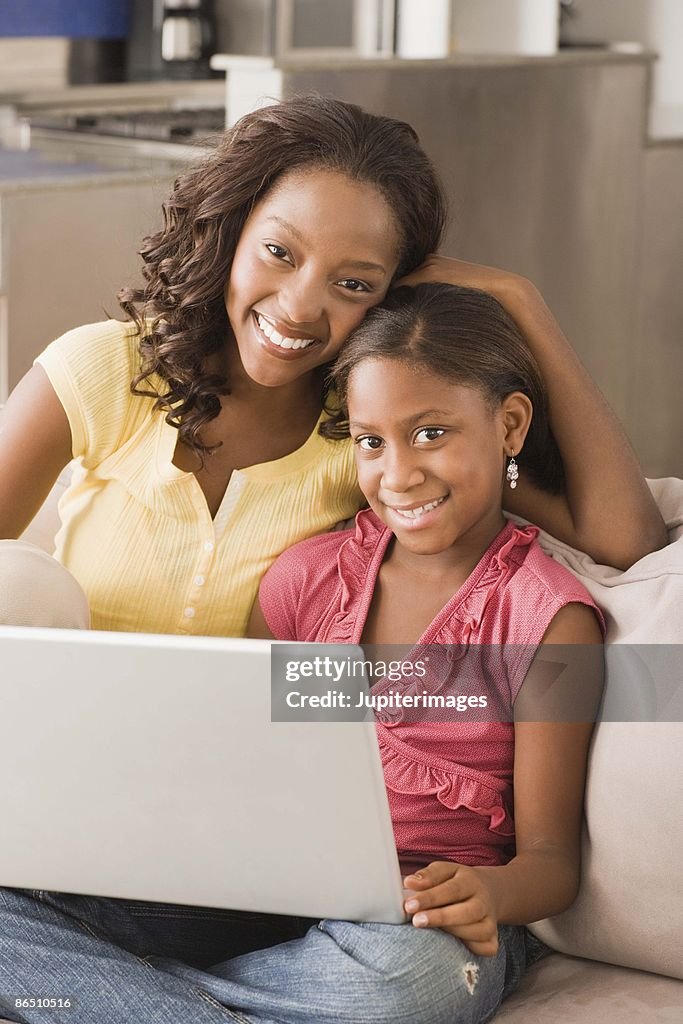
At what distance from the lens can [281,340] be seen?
1.34 m

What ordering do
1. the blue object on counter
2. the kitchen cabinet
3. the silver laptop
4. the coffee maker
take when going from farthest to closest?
the coffee maker < the blue object on counter < the kitchen cabinet < the silver laptop

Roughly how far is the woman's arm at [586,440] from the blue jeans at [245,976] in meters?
0.40

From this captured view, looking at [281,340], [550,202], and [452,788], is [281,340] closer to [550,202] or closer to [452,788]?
[452,788]

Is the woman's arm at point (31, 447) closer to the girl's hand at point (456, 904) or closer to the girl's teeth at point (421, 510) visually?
the girl's teeth at point (421, 510)

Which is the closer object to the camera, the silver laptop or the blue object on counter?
the silver laptop

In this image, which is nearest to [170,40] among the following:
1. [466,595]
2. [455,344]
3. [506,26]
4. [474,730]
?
[506,26]

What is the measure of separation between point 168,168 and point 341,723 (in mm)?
2356

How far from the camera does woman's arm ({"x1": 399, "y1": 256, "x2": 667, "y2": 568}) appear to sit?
4.36 ft

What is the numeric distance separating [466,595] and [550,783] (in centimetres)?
20

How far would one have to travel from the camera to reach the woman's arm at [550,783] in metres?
1.09

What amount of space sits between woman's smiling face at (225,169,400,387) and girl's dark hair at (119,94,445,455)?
0.07 feet

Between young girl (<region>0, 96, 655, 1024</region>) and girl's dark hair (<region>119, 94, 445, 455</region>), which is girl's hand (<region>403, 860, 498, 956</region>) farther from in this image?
girl's dark hair (<region>119, 94, 445, 455</region>)

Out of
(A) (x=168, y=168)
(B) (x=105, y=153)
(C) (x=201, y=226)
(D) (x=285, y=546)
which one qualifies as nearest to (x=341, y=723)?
(D) (x=285, y=546)

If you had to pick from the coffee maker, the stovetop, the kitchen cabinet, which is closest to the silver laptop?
the kitchen cabinet
